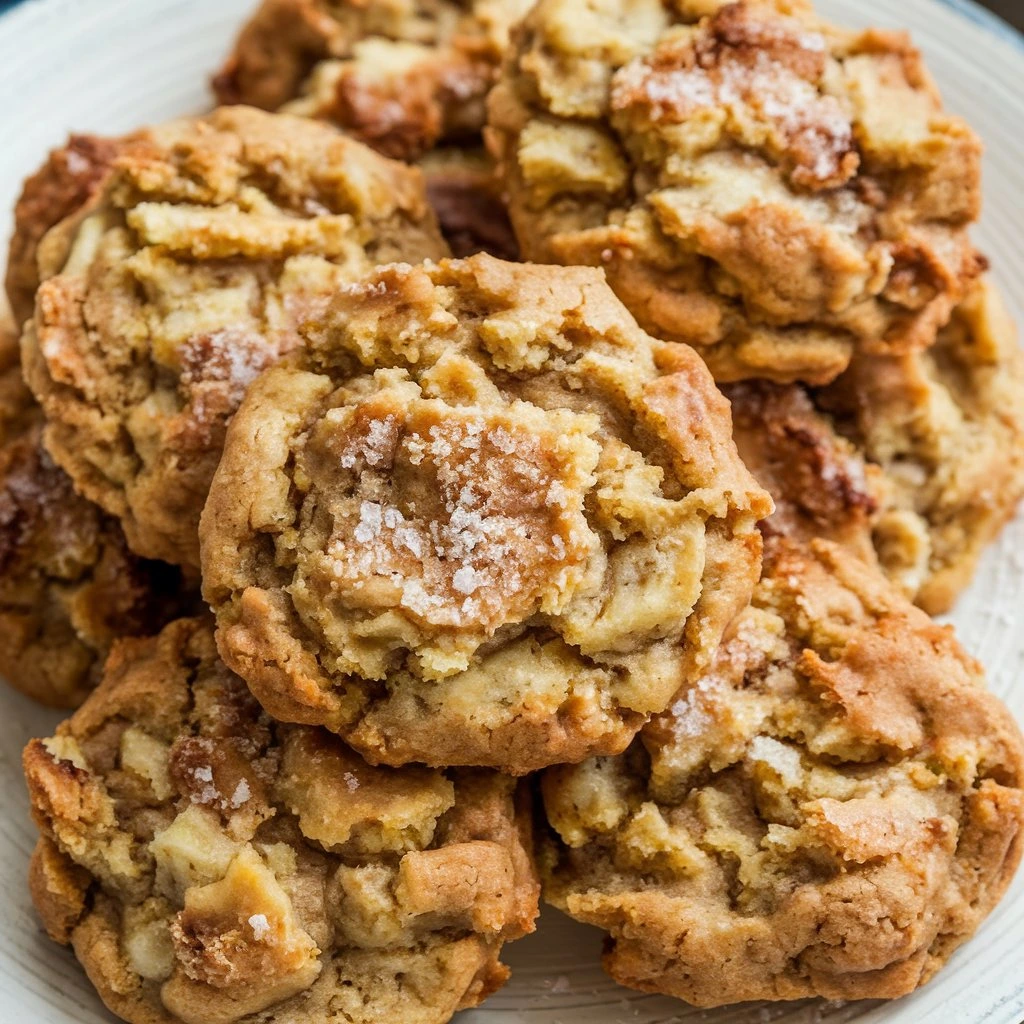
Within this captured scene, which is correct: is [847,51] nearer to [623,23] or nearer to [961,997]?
[623,23]

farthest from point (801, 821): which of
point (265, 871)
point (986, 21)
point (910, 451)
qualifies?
point (986, 21)

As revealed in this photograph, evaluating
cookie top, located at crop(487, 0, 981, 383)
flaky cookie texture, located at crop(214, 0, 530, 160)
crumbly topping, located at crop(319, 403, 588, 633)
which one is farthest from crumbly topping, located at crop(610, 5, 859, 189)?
crumbly topping, located at crop(319, 403, 588, 633)

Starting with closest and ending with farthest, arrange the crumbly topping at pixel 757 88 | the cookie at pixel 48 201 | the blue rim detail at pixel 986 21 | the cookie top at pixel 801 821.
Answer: the cookie top at pixel 801 821, the crumbly topping at pixel 757 88, the cookie at pixel 48 201, the blue rim detail at pixel 986 21

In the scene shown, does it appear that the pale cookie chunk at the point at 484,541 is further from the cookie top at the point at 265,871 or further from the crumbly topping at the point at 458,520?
the cookie top at the point at 265,871

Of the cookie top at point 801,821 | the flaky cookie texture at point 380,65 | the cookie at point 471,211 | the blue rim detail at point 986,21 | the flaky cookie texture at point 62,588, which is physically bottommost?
the flaky cookie texture at point 62,588

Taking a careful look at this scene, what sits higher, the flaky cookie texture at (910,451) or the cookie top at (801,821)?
the flaky cookie texture at (910,451)

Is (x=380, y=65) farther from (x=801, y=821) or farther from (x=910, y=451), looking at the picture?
(x=801, y=821)

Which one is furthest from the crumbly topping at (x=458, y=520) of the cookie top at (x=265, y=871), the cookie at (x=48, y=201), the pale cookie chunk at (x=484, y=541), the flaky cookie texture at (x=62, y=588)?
the cookie at (x=48, y=201)
